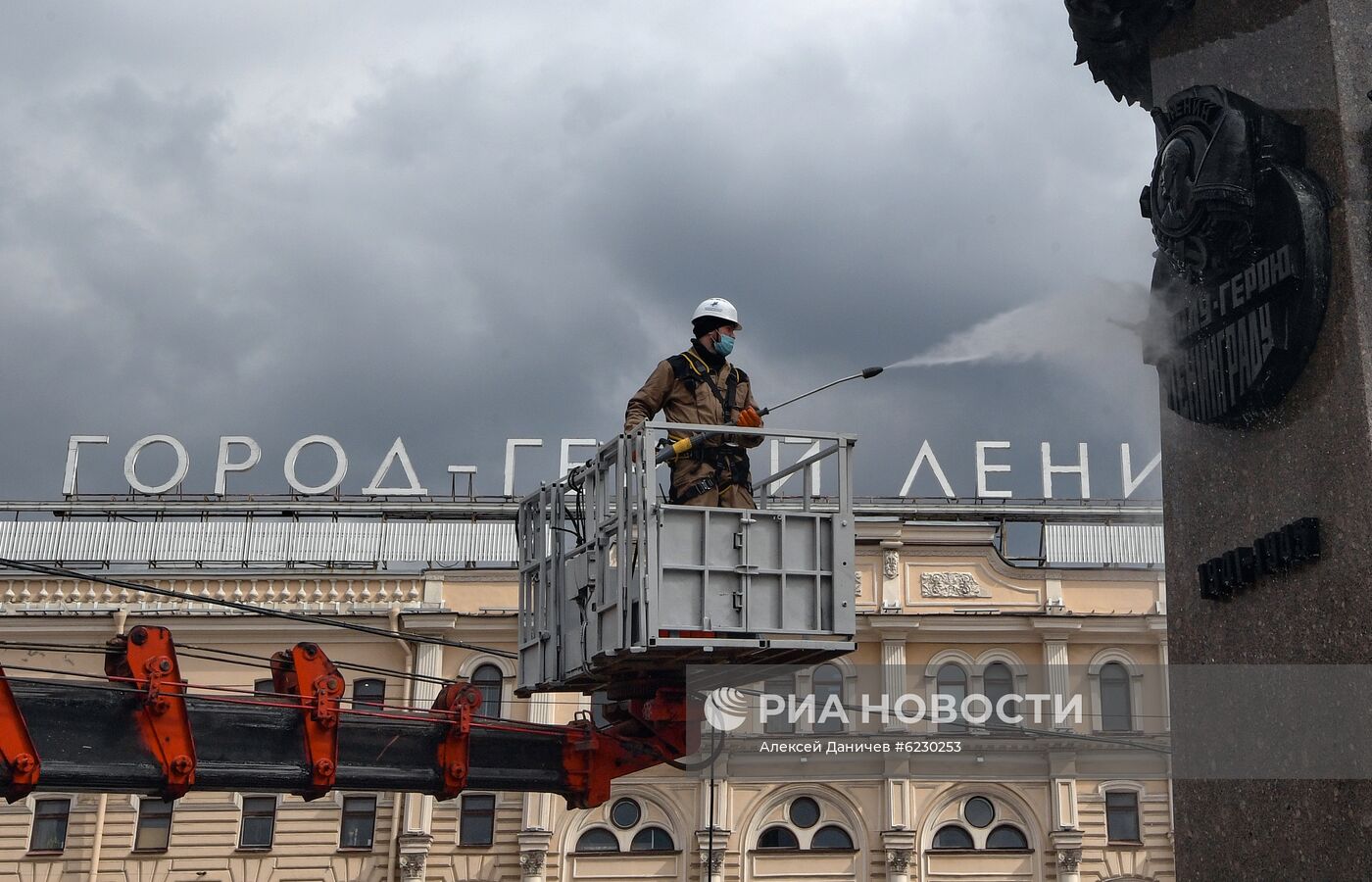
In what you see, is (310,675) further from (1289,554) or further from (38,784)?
(1289,554)

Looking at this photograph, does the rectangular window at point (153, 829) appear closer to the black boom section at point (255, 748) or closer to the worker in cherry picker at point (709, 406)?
the black boom section at point (255, 748)

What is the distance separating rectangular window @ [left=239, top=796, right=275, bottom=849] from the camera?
34969mm

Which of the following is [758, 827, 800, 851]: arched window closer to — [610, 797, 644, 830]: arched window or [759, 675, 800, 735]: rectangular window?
[759, 675, 800, 735]: rectangular window

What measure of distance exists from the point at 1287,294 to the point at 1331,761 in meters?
1.71

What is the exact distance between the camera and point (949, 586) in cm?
3609

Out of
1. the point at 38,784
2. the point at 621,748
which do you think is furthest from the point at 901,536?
the point at 38,784

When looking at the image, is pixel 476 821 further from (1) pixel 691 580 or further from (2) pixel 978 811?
(1) pixel 691 580

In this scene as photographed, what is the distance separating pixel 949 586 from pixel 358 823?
47.0 feet

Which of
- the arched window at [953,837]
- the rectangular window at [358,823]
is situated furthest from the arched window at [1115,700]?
the rectangular window at [358,823]

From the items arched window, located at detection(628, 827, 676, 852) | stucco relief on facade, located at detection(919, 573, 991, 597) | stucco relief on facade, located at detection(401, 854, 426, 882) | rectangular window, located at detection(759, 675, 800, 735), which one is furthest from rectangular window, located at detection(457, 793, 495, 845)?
stucco relief on facade, located at detection(919, 573, 991, 597)

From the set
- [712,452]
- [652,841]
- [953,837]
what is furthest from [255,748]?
[953,837]

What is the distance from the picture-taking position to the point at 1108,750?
34594 millimetres

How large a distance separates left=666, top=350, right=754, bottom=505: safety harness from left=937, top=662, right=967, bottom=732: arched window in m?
27.4

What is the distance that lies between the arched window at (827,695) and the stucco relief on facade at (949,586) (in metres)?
2.76
